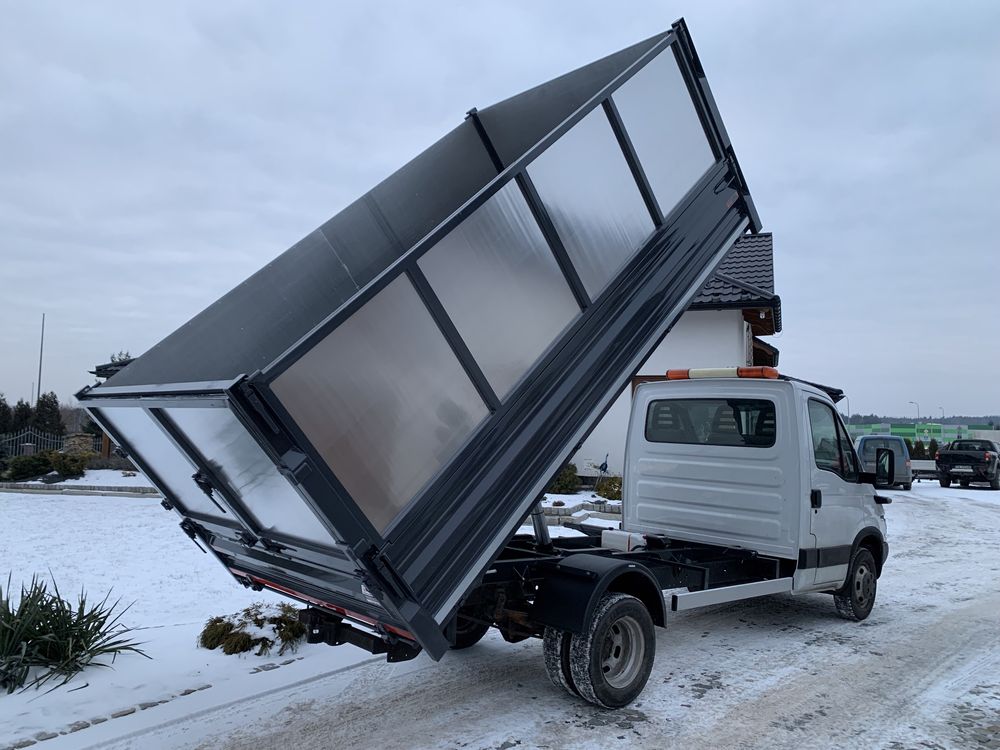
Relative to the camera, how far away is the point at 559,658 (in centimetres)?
425

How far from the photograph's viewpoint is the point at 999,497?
20672mm

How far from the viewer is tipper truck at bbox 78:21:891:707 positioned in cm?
307

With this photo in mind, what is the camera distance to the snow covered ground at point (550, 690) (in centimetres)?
395

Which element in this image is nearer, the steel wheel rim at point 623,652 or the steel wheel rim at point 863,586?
the steel wheel rim at point 623,652

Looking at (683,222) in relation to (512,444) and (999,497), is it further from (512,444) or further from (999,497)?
(999,497)

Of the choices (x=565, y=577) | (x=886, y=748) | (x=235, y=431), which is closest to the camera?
(x=235, y=431)

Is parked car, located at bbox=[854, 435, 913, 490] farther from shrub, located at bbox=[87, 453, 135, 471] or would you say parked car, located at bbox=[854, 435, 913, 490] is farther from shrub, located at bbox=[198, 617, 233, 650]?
shrub, located at bbox=[87, 453, 135, 471]

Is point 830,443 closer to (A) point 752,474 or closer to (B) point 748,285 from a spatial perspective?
(A) point 752,474

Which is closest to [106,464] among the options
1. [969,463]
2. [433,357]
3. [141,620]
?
[141,620]

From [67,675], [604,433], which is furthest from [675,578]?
[604,433]

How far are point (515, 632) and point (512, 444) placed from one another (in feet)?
4.75

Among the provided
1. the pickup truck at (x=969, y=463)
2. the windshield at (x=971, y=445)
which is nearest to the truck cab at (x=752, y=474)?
the pickup truck at (x=969, y=463)

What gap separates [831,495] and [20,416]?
28.5 m

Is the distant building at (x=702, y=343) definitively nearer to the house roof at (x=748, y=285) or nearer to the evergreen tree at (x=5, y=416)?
the house roof at (x=748, y=285)
